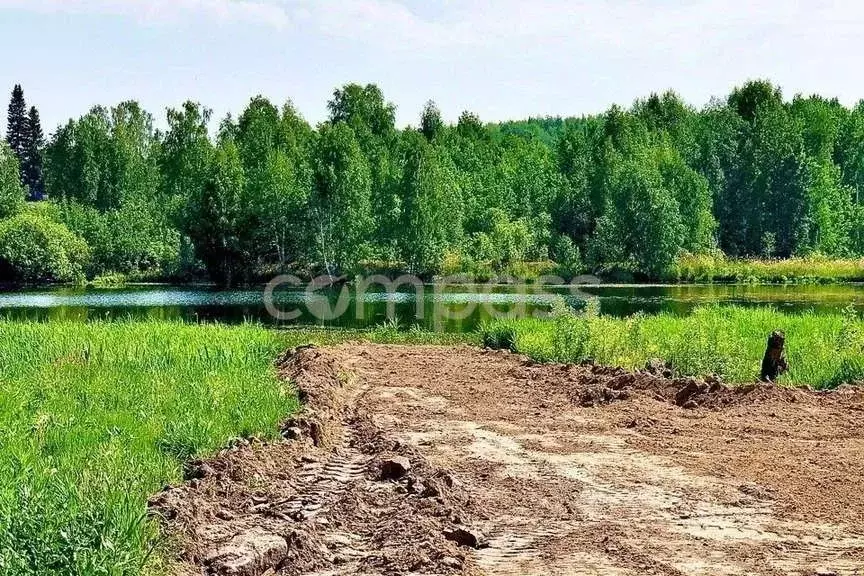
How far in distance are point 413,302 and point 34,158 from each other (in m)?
98.2

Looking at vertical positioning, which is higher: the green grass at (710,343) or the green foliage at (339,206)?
the green foliage at (339,206)

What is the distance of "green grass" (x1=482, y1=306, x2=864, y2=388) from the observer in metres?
16.9

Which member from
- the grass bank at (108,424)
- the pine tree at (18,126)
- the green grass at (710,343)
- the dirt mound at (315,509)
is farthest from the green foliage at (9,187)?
Answer: the dirt mound at (315,509)

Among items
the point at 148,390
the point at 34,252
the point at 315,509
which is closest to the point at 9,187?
the point at 34,252

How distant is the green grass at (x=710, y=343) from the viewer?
55.5ft

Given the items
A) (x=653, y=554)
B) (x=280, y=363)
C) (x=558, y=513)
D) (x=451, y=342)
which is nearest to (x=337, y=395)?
(x=280, y=363)

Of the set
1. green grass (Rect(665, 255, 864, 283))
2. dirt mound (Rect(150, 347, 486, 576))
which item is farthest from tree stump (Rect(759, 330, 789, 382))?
green grass (Rect(665, 255, 864, 283))

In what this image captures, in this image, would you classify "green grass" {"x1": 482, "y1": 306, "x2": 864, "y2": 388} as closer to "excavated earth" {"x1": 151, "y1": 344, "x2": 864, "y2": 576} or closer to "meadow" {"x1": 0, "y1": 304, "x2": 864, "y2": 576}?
"meadow" {"x1": 0, "y1": 304, "x2": 864, "y2": 576}

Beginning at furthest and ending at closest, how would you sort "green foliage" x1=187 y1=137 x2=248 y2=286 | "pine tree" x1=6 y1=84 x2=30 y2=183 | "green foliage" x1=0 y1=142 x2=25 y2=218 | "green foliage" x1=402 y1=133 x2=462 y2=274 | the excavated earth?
"pine tree" x1=6 y1=84 x2=30 y2=183 < "green foliage" x1=0 y1=142 x2=25 y2=218 < "green foliage" x1=187 y1=137 x2=248 y2=286 < "green foliage" x1=402 y1=133 x2=462 y2=274 < the excavated earth

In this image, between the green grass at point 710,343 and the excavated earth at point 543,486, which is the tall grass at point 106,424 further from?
the green grass at point 710,343

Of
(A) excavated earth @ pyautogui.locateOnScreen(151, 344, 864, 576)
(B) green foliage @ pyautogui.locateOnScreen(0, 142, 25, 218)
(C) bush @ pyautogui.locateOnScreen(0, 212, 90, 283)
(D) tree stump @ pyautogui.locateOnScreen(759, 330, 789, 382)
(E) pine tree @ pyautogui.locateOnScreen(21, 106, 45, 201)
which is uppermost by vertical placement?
(E) pine tree @ pyautogui.locateOnScreen(21, 106, 45, 201)

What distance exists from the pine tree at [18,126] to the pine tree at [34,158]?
508mm

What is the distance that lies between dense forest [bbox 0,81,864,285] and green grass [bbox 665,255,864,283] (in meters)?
1.46

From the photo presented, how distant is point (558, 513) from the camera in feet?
29.1
